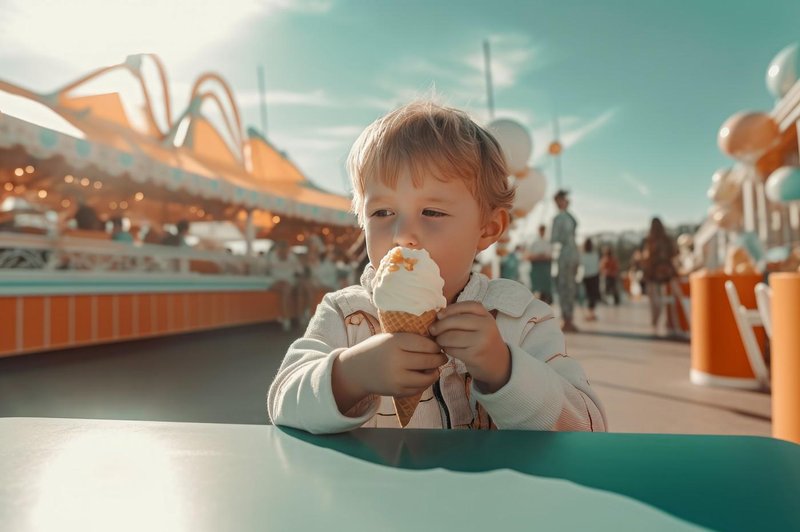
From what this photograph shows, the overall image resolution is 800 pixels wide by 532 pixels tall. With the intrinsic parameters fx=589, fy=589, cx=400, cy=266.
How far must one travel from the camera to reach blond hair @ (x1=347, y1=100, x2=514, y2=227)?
1204mm

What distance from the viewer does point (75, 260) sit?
768 cm

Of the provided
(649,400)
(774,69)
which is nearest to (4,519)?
(649,400)

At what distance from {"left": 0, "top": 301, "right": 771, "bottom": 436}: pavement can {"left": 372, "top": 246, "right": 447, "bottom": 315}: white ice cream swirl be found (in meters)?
2.85

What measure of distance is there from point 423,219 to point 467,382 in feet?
1.13

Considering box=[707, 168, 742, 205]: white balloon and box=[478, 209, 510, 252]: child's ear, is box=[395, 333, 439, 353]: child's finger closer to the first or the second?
box=[478, 209, 510, 252]: child's ear

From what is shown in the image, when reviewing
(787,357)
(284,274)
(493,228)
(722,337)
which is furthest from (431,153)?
(284,274)

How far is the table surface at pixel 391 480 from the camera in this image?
429 millimetres

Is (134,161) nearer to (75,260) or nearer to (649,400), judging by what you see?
(75,260)

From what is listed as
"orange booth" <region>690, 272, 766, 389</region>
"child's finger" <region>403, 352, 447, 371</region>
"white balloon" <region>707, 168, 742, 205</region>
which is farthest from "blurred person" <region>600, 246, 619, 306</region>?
"child's finger" <region>403, 352, 447, 371</region>

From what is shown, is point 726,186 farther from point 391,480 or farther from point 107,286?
point 391,480

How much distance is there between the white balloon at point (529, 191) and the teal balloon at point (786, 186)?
310 centimetres

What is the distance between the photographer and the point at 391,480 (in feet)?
1.67

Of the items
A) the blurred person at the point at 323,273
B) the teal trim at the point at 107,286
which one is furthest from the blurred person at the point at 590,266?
the teal trim at the point at 107,286

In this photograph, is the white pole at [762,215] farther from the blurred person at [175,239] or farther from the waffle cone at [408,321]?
the waffle cone at [408,321]
